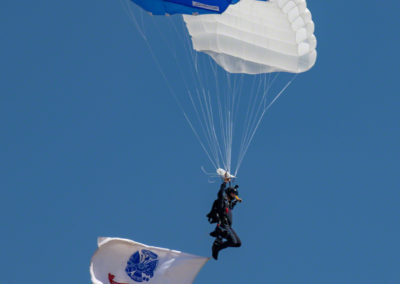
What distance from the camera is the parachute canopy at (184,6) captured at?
727 inches

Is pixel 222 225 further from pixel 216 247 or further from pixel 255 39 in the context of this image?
pixel 255 39

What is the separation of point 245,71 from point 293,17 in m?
1.73

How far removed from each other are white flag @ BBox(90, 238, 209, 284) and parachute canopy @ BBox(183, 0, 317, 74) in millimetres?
4722

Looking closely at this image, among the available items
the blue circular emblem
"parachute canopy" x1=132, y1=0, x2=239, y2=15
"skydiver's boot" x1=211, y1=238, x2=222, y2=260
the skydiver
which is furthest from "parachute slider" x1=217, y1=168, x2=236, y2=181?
"parachute canopy" x1=132, y1=0, x2=239, y2=15

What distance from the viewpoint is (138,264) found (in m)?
20.8

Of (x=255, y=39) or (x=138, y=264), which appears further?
(x=255, y=39)

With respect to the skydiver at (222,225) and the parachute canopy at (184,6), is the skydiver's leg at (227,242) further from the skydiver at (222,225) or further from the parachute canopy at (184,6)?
the parachute canopy at (184,6)

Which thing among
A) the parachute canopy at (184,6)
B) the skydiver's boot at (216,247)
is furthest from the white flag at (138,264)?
the parachute canopy at (184,6)

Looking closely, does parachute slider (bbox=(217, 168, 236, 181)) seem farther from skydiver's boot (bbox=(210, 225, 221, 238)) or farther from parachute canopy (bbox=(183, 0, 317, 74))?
parachute canopy (bbox=(183, 0, 317, 74))

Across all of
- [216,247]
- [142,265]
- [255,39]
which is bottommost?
[142,265]

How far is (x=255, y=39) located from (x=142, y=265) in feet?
19.7

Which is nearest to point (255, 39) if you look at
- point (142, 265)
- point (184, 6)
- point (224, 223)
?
point (184, 6)

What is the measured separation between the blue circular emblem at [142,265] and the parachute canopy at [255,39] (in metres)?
4.85

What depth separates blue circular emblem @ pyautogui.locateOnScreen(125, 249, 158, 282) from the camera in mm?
20750
